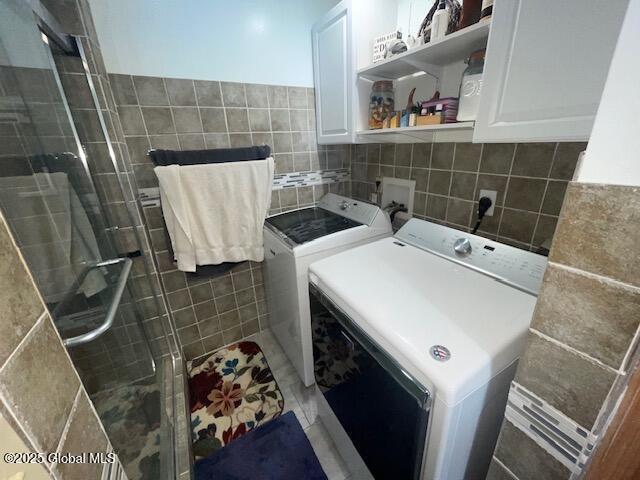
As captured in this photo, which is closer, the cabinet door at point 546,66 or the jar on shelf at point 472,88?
the cabinet door at point 546,66

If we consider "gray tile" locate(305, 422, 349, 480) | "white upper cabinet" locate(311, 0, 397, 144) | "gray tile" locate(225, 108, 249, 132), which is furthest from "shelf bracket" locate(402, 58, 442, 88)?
"gray tile" locate(305, 422, 349, 480)

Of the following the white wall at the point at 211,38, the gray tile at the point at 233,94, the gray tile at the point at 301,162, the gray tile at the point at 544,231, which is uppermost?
the white wall at the point at 211,38

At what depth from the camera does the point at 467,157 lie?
50.6 inches

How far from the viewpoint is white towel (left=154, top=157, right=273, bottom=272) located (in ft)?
4.84

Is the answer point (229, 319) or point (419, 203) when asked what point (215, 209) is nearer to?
point (229, 319)

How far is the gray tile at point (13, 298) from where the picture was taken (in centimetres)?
30

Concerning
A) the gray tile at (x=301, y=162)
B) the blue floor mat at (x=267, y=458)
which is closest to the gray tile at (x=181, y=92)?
the gray tile at (x=301, y=162)

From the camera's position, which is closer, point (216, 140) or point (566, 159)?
point (566, 159)

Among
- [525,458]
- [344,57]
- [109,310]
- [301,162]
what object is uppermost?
[344,57]

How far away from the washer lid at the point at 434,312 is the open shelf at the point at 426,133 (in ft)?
1.83

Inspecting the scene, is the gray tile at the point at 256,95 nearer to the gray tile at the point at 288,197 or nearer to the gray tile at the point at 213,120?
the gray tile at the point at 213,120

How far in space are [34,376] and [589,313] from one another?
0.84 meters

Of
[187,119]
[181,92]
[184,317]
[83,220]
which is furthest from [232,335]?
[181,92]

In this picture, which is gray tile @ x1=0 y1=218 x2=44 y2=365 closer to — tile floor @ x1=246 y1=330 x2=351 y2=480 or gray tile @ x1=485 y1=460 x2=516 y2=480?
gray tile @ x1=485 y1=460 x2=516 y2=480
